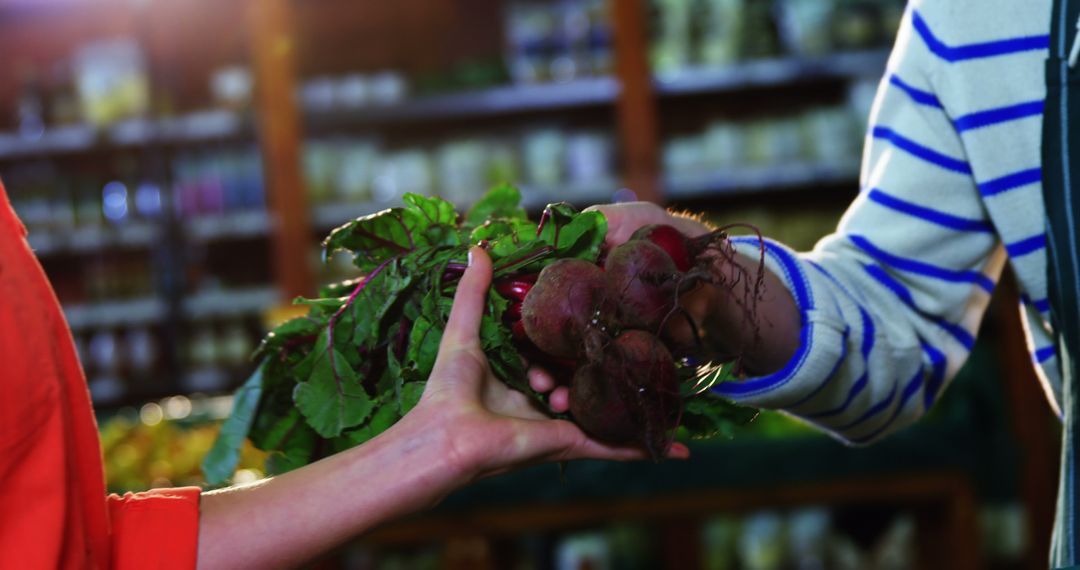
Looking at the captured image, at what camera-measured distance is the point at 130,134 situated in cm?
377

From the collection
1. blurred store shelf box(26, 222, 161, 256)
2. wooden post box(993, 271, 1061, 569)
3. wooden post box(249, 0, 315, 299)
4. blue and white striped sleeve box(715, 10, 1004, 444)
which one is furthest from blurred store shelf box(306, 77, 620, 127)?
blue and white striped sleeve box(715, 10, 1004, 444)

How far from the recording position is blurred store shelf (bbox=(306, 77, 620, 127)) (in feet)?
11.3

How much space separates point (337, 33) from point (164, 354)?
1399 millimetres

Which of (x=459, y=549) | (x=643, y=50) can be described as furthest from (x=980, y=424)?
(x=643, y=50)

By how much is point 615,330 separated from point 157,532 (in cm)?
39


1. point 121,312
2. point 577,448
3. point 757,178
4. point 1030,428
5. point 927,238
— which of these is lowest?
point 1030,428

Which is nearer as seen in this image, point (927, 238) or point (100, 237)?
point (927, 238)

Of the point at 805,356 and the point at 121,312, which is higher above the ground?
the point at 805,356

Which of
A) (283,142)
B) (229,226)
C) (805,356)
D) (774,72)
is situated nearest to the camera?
(805,356)

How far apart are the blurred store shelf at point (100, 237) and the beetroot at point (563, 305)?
3.18 metres

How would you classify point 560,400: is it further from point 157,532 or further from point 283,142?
point 283,142

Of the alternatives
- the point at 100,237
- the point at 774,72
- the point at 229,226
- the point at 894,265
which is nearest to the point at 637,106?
the point at 774,72

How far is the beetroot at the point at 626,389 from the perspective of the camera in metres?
0.87

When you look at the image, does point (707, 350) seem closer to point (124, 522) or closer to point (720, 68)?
point (124, 522)
